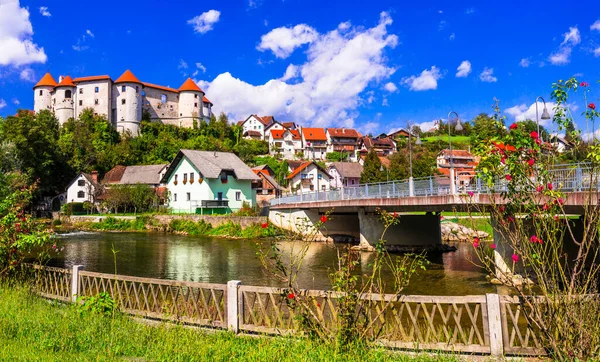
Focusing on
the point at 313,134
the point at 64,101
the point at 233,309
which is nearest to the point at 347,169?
the point at 313,134

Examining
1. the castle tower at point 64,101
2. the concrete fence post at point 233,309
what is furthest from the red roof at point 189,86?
the concrete fence post at point 233,309

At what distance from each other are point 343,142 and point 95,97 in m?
61.0

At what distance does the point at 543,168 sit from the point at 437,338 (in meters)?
3.30

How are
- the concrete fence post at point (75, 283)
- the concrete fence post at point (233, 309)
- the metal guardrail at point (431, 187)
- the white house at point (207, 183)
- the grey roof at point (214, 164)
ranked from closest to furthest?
the concrete fence post at point (233, 309) → the concrete fence post at point (75, 283) → the metal guardrail at point (431, 187) → the white house at point (207, 183) → the grey roof at point (214, 164)

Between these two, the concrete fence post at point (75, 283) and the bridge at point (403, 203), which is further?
the bridge at point (403, 203)

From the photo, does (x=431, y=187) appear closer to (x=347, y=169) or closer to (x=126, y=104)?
(x=347, y=169)

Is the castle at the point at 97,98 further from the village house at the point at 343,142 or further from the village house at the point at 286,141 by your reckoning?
the village house at the point at 343,142

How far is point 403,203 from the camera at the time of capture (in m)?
23.5

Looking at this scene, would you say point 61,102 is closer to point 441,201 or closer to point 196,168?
point 196,168

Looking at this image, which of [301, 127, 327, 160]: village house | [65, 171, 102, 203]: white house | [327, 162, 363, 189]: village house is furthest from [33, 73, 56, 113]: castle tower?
[327, 162, 363, 189]: village house

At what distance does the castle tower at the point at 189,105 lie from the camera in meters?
98.9

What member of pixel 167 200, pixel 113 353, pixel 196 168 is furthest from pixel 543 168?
pixel 167 200

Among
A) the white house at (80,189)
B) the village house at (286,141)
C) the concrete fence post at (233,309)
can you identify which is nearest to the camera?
the concrete fence post at (233,309)

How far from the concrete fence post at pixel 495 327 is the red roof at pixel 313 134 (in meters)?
108
